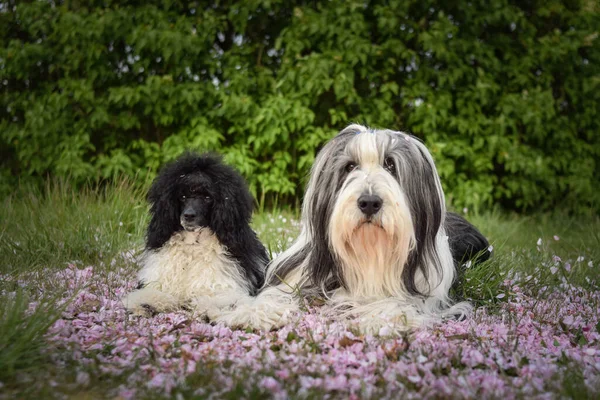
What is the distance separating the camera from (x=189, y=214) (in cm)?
338

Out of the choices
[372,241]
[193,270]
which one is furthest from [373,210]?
[193,270]

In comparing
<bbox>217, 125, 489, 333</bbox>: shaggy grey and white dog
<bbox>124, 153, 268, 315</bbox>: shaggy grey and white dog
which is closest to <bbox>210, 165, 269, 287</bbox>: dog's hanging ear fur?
<bbox>124, 153, 268, 315</bbox>: shaggy grey and white dog

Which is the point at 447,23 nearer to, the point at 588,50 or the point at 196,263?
the point at 588,50

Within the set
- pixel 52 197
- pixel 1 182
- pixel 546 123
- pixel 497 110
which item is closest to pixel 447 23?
pixel 497 110

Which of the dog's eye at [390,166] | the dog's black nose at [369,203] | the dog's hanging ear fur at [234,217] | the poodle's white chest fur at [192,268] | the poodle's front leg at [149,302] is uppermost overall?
the dog's eye at [390,166]

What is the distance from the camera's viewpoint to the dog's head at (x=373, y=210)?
2.76m

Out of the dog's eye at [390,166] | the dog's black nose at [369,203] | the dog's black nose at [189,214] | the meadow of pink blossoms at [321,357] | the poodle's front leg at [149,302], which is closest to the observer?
the meadow of pink blossoms at [321,357]

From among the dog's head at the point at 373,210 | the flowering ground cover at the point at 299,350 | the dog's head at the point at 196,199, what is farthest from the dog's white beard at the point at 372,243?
the dog's head at the point at 196,199

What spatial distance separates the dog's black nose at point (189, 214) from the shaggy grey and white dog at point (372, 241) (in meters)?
0.59

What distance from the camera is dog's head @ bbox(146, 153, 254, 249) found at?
3.46 meters

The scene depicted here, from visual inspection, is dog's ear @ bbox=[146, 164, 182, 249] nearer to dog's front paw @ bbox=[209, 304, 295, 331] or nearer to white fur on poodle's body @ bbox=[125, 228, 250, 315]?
white fur on poodle's body @ bbox=[125, 228, 250, 315]

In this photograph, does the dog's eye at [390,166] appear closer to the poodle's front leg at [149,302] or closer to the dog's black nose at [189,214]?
the dog's black nose at [189,214]

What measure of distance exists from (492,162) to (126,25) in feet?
14.8

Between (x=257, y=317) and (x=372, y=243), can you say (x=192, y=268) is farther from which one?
(x=372, y=243)
